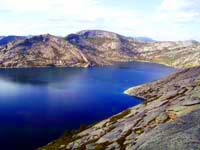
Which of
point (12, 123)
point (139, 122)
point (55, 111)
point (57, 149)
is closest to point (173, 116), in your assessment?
point (139, 122)

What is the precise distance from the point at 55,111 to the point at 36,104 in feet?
75.7

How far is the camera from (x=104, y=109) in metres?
179

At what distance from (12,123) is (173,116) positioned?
81.0 meters

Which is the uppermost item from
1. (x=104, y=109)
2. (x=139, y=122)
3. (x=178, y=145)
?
(x=178, y=145)

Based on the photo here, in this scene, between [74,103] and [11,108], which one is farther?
[74,103]

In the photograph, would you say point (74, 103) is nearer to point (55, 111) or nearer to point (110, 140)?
point (55, 111)

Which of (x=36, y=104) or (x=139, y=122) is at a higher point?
(x=139, y=122)

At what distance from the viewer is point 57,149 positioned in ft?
314

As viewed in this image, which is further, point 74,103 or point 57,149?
point 74,103

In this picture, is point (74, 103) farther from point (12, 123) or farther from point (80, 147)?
point (80, 147)

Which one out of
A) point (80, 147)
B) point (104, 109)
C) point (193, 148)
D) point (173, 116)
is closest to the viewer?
point (193, 148)

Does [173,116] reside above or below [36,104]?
above

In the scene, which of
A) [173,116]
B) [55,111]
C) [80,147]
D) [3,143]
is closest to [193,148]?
[173,116]

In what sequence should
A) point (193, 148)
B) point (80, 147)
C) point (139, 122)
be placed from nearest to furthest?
point (193, 148), point (80, 147), point (139, 122)
